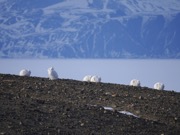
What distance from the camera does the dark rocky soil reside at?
53.9 ft

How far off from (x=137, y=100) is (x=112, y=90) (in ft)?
8.10

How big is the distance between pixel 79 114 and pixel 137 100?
4812 mm

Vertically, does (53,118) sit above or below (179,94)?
below

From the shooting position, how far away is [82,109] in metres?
19.4

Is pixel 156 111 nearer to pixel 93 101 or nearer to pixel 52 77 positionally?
pixel 93 101

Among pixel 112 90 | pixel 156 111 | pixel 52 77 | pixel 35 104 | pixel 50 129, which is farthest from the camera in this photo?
pixel 52 77

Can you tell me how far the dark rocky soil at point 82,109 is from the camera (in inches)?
647

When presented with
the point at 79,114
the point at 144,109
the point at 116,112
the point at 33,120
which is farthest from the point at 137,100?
the point at 33,120

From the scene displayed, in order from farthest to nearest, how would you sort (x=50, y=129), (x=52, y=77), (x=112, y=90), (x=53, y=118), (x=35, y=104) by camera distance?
(x=52, y=77) → (x=112, y=90) → (x=35, y=104) → (x=53, y=118) → (x=50, y=129)

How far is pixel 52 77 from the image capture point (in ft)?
95.7

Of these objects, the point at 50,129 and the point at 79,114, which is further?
the point at 79,114

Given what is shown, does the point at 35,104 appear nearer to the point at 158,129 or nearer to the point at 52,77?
the point at 158,129

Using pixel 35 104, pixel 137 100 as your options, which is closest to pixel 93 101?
pixel 137 100

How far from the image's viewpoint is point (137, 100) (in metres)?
22.5
